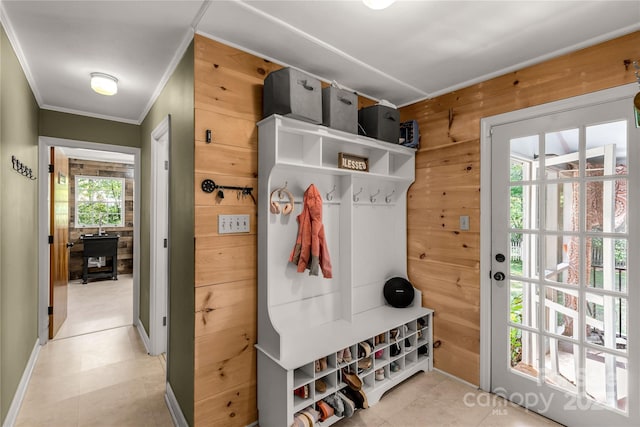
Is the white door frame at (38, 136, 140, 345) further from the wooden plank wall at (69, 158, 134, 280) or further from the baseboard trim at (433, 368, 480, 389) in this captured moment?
the baseboard trim at (433, 368, 480, 389)

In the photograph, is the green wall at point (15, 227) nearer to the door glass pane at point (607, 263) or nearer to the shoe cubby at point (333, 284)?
the shoe cubby at point (333, 284)

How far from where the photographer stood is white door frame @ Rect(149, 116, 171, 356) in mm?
2818

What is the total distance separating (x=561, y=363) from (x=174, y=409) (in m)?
2.60

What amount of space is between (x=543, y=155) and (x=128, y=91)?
10.7ft

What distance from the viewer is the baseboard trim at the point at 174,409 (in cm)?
195

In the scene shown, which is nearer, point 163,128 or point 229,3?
point 229,3

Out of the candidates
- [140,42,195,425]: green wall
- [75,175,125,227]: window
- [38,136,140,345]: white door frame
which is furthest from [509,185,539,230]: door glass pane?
[75,175,125,227]: window

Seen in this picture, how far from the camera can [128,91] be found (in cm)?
265

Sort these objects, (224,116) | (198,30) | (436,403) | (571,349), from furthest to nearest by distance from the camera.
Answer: (436,403)
(571,349)
(224,116)
(198,30)

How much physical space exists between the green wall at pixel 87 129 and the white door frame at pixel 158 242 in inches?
34.4

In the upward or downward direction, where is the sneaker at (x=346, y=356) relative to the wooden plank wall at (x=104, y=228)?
downward

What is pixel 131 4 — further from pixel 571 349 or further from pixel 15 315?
pixel 571 349

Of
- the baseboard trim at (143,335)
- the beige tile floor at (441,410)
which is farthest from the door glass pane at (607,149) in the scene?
the baseboard trim at (143,335)

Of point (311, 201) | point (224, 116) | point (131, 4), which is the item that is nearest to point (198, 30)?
point (131, 4)
